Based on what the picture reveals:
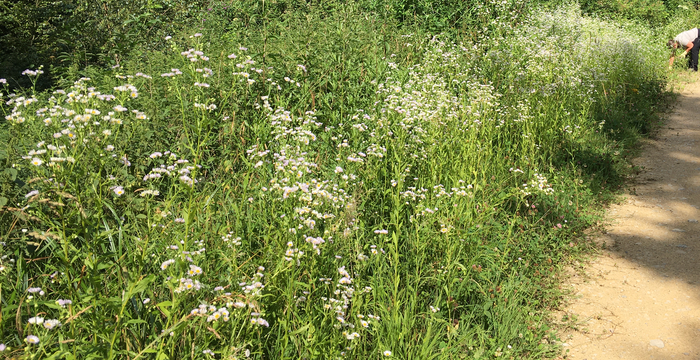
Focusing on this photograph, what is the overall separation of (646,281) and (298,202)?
301cm

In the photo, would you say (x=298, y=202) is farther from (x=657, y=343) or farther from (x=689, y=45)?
(x=689, y=45)

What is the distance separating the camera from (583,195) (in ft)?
16.6

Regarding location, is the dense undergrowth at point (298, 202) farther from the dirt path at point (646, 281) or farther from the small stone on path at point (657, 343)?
the small stone on path at point (657, 343)

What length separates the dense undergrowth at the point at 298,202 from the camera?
7.05ft

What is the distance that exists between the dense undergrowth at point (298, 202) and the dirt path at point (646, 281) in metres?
0.25

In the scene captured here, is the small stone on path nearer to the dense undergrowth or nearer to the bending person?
the dense undergrowth

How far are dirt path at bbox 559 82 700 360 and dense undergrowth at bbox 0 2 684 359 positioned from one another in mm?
253

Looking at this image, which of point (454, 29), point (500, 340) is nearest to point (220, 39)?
point (454, 29)

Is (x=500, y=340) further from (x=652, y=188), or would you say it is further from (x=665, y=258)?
(x=652, y=188)

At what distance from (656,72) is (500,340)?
30.7 feet

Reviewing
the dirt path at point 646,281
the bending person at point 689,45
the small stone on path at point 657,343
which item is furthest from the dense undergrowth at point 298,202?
the bending person at point 689,45

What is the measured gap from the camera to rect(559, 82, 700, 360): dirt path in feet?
10.7

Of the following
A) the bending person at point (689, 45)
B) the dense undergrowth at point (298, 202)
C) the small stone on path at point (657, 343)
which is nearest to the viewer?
the dense undergrowth at point (298, 202)

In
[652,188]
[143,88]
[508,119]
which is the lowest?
[652,188]
